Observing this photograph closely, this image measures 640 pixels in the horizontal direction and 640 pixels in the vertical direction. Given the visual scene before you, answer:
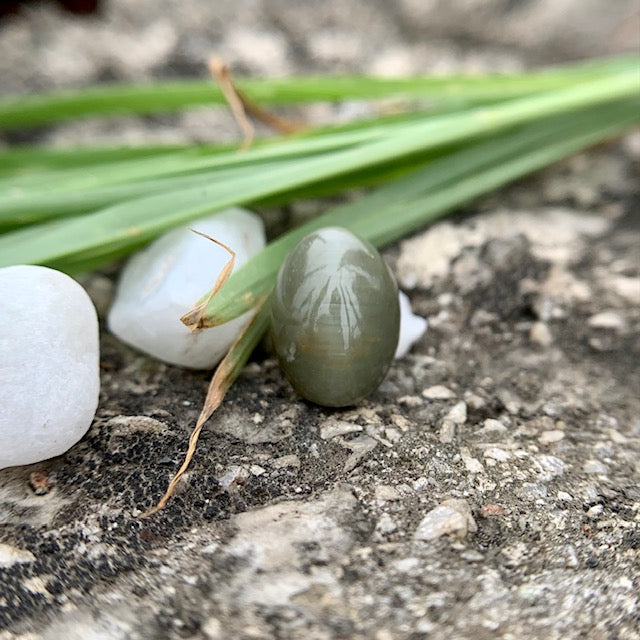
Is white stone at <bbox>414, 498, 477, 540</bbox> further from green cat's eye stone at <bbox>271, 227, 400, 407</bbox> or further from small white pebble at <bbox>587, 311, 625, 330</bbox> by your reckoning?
small white pebble at <bbox>587, 311, 625, 330</bbox>

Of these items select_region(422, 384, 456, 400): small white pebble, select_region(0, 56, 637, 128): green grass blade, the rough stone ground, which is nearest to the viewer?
the rough stone ground

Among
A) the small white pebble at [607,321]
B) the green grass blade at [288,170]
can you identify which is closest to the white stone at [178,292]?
the green grass blade at [288,170]

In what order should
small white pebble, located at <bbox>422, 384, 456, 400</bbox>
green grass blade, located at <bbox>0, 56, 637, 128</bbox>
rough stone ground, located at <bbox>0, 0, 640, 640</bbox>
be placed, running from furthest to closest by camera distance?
1. green grass blade, located at <bbox>0, 56, 637, 128</bbox>
2. small white pebble, located at <bbox>422, 384, 456, 400</bbox>
3. rough stone ground, located at <bbox>0, 0, 640, 640</bbox>

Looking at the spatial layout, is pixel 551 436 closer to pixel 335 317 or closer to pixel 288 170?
pixel 335 317

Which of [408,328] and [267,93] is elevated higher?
[267,93]

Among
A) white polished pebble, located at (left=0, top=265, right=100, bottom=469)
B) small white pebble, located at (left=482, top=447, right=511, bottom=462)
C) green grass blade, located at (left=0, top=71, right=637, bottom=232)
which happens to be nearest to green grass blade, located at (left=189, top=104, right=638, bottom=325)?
green grass blade, located at (left=0, top=71, right=637, bottom=232)

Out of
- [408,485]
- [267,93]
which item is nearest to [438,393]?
[408,485]
